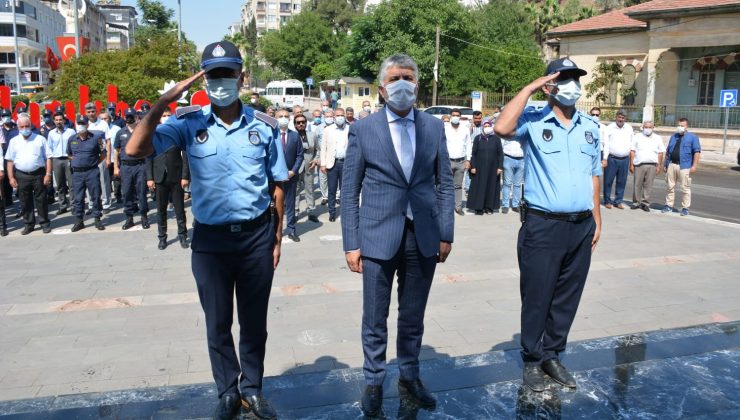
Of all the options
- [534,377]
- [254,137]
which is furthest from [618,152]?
[254,137]

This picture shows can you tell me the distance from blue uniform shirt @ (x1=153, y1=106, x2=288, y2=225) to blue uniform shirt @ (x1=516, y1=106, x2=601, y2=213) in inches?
67.1

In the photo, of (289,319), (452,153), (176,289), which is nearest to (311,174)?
(452,153)

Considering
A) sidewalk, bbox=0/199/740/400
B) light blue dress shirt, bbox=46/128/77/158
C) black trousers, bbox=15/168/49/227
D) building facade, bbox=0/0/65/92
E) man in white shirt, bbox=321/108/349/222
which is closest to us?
sidewalk, bbox=0/199/740/400

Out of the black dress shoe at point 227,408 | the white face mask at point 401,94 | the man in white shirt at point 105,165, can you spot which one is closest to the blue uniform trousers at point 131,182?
the man in white shirt at point 105,165

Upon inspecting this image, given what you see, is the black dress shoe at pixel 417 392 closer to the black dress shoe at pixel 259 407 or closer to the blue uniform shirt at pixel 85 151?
the black dress shoe at pixel 259 407

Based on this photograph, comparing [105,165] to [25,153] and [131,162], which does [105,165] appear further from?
[25,153]

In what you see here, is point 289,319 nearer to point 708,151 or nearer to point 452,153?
point 452,153

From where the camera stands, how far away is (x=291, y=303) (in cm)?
670

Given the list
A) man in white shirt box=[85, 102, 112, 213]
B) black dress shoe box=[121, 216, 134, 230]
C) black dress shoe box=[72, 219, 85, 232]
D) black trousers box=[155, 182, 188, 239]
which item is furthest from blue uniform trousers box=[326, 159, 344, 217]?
man in white shirt box=[85, 102, 112, 213]

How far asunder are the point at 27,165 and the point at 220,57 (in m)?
8.30

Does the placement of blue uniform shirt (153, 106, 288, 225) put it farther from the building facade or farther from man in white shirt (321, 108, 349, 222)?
the building facade

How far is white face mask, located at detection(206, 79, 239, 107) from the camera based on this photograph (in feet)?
11.3

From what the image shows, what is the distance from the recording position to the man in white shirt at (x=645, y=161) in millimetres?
12508

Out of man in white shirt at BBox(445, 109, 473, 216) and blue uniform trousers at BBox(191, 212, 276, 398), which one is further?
man in white shirt at BBox(445, 109, 473, 216)
